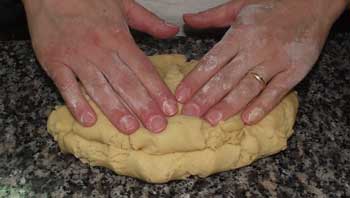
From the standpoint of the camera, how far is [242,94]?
4.14 ft

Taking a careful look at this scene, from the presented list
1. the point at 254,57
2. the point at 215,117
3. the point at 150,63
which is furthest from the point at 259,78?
the point at 150,63

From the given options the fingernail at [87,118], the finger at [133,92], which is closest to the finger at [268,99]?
the finger at [133,92]

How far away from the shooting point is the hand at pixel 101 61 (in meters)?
1.23

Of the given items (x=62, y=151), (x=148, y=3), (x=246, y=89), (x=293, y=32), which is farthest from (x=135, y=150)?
(x=148, y=3)

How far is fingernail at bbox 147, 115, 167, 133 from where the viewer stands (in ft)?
3.93

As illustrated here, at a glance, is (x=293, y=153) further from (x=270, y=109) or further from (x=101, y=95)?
(x=101, y=95)

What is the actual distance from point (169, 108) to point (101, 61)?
22cm

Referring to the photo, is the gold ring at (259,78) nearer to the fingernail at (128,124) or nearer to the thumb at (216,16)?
the thumb at (216,16)

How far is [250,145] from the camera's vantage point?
1249mm

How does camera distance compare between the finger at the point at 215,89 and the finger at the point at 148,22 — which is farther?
the finger at the point at 148,22

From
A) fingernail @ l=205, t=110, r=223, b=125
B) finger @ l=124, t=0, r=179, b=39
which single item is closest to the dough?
fingernail @ l=205, t=110, r=223, b=125

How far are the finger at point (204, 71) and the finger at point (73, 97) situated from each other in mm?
230

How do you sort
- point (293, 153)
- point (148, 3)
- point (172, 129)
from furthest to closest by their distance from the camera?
point (148, 3) → point (293, 153) → point (172, 129)

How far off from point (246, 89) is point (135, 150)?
0.33m
